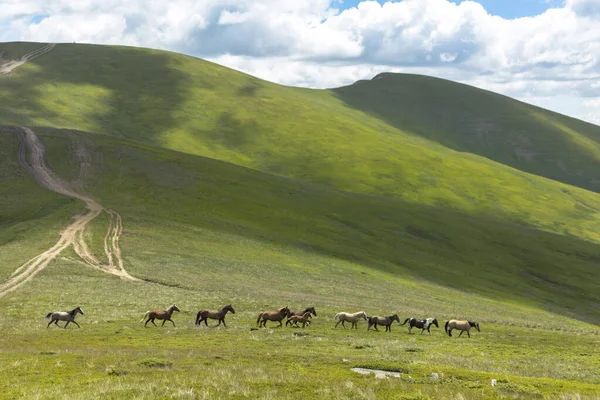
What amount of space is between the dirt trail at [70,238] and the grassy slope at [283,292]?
1.80 m

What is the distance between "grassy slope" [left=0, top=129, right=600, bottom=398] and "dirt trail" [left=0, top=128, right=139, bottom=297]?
180 centimetres

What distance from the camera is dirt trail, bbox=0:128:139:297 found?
6110 cm

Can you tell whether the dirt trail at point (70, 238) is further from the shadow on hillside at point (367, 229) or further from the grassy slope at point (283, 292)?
the shadow on hillside at point (367, 229)

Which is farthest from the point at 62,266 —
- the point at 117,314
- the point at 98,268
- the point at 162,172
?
the point at 162,172

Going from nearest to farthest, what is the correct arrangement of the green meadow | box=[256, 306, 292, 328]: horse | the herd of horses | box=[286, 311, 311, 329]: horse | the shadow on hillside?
the green meadow → the herd of horses → box=[256, 306, 292, 328]: horse → box=[286, 311, 311, 329]: horse → the shadow on hillside

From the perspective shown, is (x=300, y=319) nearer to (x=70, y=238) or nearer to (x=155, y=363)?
(x=155, y=363)

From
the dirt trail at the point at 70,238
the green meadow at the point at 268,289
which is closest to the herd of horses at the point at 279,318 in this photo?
the green meadow at the point at 268,289

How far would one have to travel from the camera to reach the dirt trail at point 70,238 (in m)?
61.1

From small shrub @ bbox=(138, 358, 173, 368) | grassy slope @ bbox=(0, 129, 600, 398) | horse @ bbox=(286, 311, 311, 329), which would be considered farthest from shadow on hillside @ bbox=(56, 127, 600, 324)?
small shrub @ bbox=(138, 358, 173, 368)

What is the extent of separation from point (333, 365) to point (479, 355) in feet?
40.4

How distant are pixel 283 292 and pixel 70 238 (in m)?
32.7

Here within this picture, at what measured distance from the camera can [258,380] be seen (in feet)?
75.9

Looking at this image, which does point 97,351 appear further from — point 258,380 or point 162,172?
point 162,172

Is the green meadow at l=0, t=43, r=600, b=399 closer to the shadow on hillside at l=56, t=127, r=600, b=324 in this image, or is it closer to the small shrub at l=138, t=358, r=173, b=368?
the small shrub at l=138, t=358, r=173, b=368
